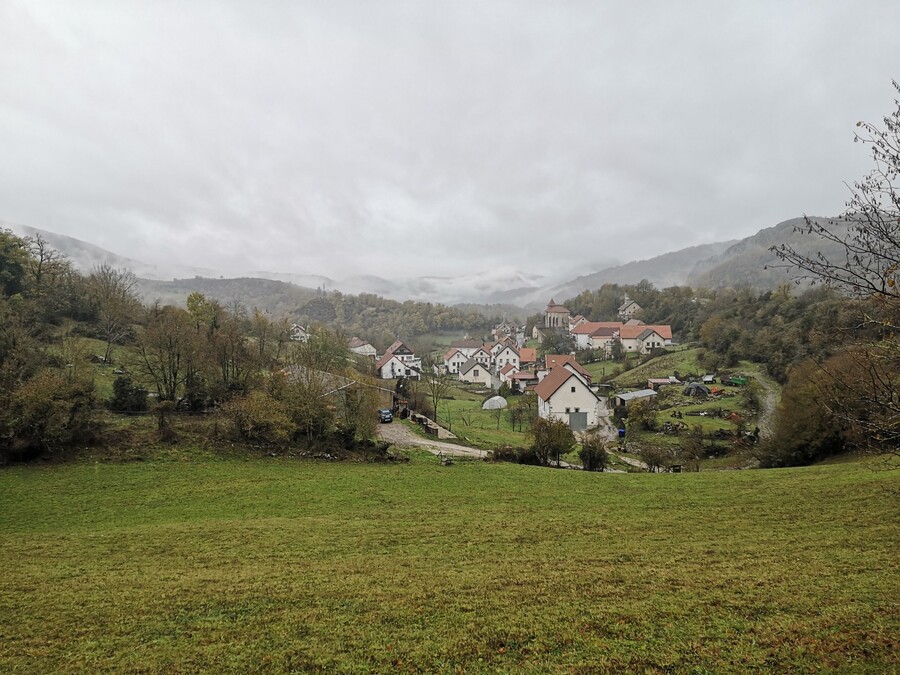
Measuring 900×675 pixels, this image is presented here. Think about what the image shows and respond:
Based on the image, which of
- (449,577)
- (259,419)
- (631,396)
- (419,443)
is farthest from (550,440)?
(631,396)

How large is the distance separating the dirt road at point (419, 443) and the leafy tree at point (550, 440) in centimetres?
358

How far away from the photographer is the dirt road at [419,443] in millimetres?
28389

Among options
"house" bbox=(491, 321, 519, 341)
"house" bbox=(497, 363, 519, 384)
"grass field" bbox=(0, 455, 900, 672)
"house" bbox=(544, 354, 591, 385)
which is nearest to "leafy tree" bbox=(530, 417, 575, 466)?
"grass field" bbox=(0, 455, 900, 672)

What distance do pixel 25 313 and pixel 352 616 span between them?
39.7m

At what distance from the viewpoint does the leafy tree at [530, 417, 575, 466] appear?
2664 centimetres

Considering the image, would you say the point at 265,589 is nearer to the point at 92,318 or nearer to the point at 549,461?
the point at 549,461

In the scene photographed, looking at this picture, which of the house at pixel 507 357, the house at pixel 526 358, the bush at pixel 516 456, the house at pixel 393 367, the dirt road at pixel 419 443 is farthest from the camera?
the house at pixel 507 357

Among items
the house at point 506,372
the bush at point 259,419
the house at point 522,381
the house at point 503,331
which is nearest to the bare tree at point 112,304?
the bush at point 259,419

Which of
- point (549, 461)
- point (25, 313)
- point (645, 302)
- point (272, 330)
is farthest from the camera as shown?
point (645, 302)

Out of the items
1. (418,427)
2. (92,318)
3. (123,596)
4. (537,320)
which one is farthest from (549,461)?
(537,320)

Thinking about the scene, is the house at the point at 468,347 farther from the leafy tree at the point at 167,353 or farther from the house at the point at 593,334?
the leafy tree at the point at 167,353

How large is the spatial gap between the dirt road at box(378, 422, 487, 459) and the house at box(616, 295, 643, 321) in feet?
307

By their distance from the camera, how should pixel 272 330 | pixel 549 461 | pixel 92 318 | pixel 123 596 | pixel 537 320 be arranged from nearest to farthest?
pixel 123 596 → pixel 549 461 → pixel 92 318 → pixel 272 330 → pixel 537 320

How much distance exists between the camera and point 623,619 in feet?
24.6
